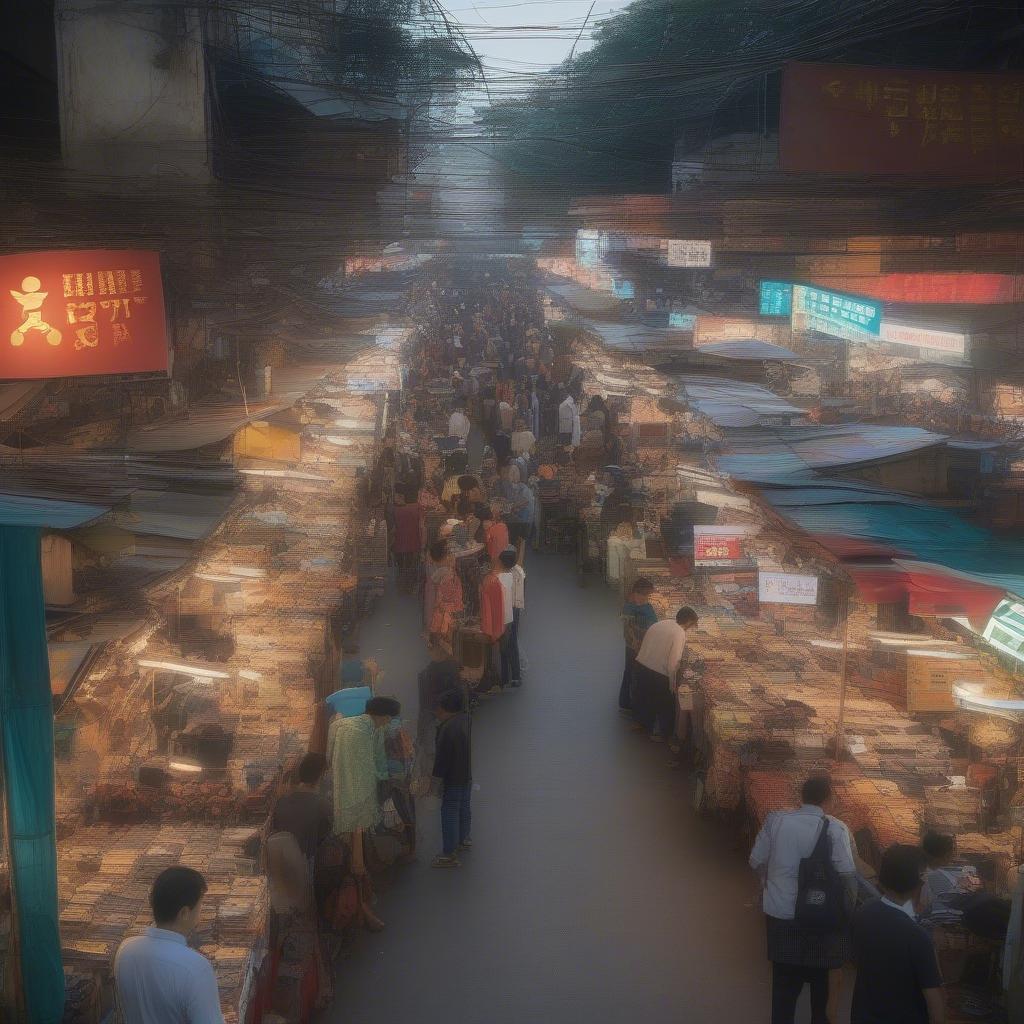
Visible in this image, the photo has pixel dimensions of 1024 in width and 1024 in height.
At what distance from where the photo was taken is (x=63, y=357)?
988 cm

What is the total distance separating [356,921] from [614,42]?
2147 centimetres

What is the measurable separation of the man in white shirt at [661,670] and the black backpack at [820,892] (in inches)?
192

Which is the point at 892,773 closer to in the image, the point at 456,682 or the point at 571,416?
the point at 456,682

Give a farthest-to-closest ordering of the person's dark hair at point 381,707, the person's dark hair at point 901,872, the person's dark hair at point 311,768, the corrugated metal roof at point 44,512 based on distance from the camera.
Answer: the person's dark hair at point 381,707 → the person's dark hair at point 311,768 → the person's dark hair at point 901,872 → the corrugated metal roof at point 44,512

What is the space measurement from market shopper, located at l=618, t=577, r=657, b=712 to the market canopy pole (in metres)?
7.59

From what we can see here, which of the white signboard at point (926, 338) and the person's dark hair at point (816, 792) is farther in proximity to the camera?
the white signboard at point (926, 338)

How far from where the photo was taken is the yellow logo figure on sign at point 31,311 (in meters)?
9.72

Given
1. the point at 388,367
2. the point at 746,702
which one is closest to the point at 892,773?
the point at 746,702

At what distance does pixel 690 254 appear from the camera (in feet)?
74.5

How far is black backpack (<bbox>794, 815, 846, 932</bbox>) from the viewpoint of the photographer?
6016 mm

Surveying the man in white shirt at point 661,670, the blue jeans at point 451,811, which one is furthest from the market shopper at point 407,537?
the blue jeans at point 451,811

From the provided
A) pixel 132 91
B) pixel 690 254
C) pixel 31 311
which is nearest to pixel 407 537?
pixel 132 91

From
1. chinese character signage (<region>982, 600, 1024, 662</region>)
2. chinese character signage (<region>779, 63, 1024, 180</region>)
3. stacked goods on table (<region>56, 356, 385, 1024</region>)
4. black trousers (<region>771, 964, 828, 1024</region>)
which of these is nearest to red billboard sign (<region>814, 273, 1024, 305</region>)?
chinese character signage (<region>779, 63, 1024, 180</region>)

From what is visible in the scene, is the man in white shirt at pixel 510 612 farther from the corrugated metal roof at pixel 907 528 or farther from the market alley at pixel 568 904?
the corrugated metal roof at pixel 907 528
